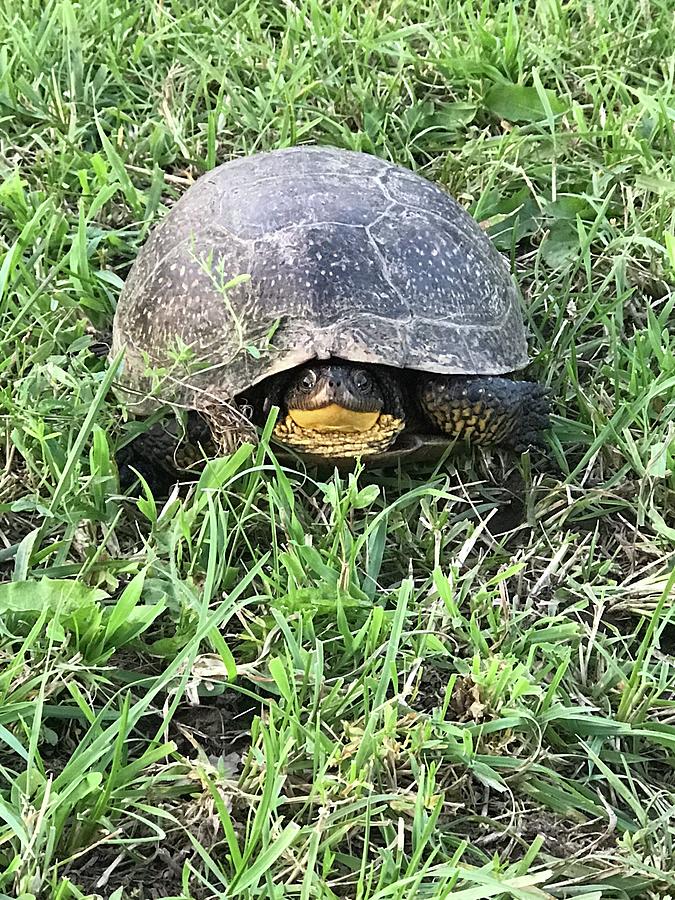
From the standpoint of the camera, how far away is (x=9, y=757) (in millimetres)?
1242

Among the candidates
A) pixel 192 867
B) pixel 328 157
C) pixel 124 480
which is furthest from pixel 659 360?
pixel 192 867

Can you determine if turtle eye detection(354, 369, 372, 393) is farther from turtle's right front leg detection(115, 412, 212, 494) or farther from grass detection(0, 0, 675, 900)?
turtle's right front leg detection(115, 412, 212, 494)

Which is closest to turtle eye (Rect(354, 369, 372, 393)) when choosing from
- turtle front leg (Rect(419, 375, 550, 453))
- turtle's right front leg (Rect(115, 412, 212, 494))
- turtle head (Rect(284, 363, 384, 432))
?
turtle head (Rect(284, 363, 384, 432))

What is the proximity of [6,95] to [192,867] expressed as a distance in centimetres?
233

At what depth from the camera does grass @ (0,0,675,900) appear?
1.16 m

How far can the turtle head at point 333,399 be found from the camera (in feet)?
5.31

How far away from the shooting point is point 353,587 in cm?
145

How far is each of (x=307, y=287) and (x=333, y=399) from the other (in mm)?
233

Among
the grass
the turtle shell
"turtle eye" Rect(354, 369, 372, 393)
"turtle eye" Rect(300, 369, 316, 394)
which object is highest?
the turtle shell

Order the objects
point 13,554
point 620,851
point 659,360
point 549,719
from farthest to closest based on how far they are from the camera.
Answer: point 659,360
point 13,554
point 549,719
point 620,851

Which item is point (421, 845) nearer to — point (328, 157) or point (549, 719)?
point (549, 719)

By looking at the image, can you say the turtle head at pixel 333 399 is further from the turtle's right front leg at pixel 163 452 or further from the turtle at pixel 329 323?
the turtle's right front leg at pixel 163 452

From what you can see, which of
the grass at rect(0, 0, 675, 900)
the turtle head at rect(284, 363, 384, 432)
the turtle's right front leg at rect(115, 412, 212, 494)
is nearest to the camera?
the grass at rect(0, 0, 675, 900)

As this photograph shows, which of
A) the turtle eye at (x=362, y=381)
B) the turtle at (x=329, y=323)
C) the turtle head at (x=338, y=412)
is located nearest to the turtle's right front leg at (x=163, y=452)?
the turtle at (x=329, y=323)
